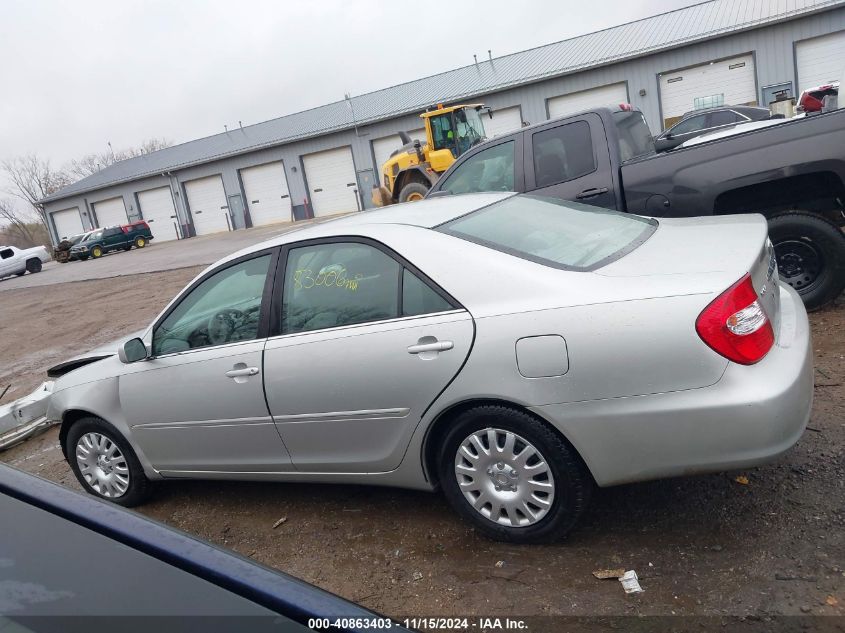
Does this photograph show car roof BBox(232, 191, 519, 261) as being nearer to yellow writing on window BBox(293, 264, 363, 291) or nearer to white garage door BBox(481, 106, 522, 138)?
yellow writing on window BBox(293, 264, 363, 291)

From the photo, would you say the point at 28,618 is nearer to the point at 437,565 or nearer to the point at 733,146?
the point at 437,565

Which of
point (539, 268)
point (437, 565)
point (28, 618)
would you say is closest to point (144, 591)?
point (28, 618)

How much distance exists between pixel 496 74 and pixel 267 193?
13.1 meters

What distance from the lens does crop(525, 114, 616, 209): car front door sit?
5.88 meters

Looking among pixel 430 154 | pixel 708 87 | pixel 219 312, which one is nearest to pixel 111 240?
pixel 430 154

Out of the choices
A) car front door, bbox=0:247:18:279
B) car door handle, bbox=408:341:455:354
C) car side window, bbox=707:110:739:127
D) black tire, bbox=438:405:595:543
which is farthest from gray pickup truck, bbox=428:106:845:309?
car front door, bbox=0:247:18:279

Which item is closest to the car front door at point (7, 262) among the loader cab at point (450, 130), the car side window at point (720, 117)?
the loader cab at point (450, 130)

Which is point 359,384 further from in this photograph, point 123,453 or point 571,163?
point 571,163

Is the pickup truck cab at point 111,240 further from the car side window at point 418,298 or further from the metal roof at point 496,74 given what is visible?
the car side window at point 418,298

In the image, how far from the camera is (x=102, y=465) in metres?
4.32

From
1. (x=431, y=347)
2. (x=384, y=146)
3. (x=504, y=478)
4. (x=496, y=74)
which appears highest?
(x=496, y=74)

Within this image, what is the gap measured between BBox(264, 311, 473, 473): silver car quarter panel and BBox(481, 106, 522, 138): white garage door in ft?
90.2

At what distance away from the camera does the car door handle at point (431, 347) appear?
9.74 ft

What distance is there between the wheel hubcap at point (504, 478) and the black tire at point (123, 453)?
2.21 meters
